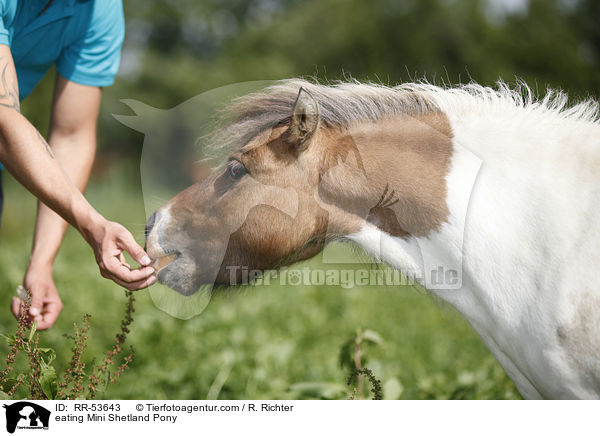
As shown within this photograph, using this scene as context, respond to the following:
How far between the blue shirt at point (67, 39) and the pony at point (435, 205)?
80 centimetres

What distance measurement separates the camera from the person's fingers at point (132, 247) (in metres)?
1.91

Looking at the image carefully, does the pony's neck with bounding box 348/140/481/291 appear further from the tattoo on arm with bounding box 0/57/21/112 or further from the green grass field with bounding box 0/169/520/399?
the tattoo on arm with bounding box 0/57/21/112

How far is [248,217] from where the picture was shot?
7.44 feet

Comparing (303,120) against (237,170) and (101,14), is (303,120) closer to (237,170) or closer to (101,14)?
(237,170)

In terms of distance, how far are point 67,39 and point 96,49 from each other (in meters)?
0.14

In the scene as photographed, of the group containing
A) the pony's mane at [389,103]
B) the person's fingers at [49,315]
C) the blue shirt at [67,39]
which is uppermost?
the blue shirt at [67,39]

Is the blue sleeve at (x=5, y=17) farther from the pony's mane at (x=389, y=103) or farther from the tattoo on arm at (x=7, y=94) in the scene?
the pony's mane at (x=389, y=103)

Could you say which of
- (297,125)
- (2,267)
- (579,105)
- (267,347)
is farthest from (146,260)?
(2,267)

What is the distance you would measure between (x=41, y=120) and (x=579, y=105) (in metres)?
10.6

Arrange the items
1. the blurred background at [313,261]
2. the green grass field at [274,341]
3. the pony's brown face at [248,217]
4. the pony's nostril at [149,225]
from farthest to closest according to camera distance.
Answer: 1. the blurred background at [313,261]
2. the green grass field at [274,341]
3. the pony's nostril at [149,225]
4. the pony's brown face at [248,217]
